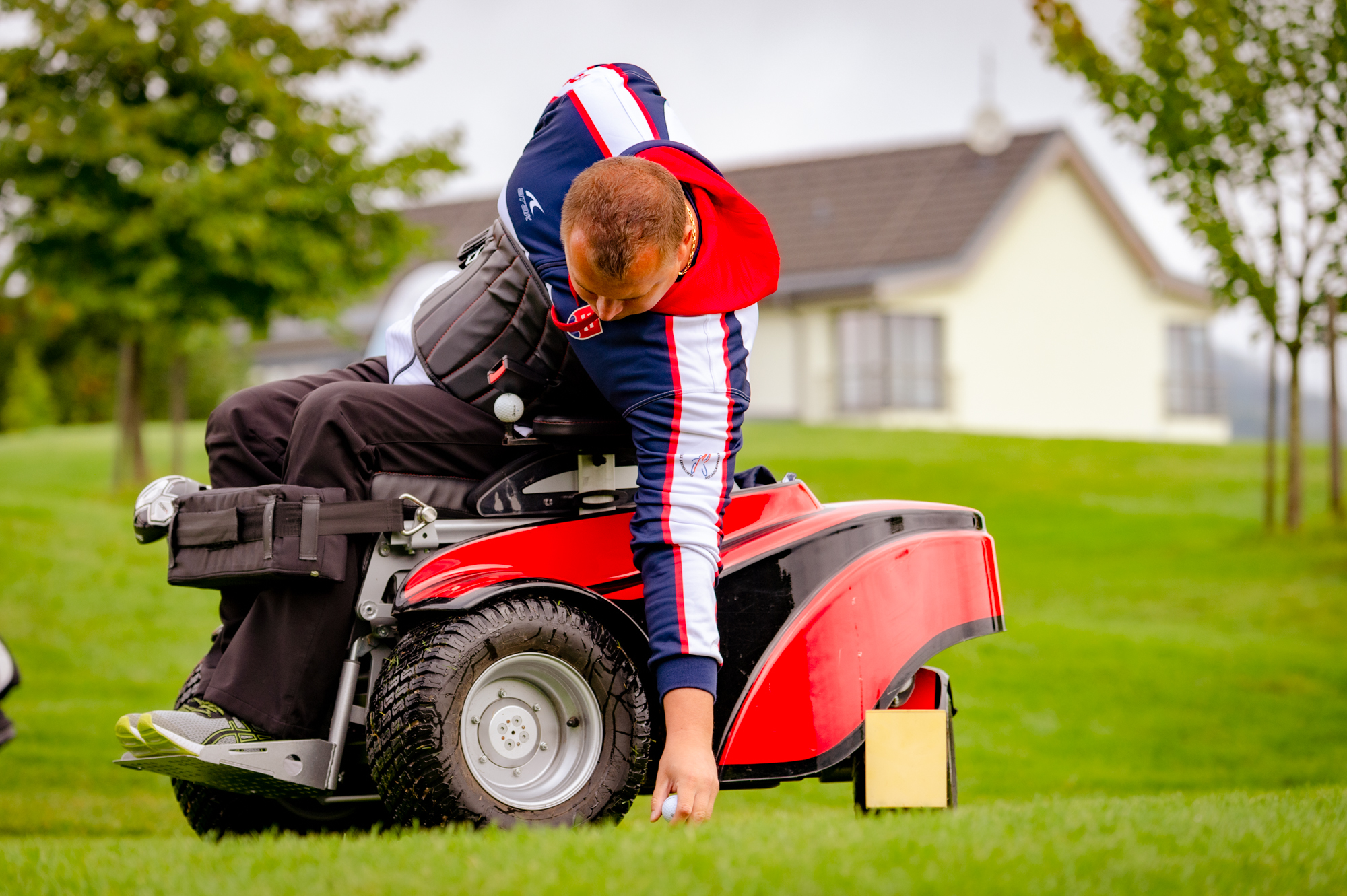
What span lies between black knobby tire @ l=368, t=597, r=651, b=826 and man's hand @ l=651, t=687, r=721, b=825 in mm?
232

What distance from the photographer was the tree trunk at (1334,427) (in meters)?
14.6

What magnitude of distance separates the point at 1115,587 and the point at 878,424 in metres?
18.3

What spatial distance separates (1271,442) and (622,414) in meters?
13.5

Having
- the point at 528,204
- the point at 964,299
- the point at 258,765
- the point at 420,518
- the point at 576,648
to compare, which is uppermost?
the point at 964,299

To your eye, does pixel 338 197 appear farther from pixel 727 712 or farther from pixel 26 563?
pixel 727 712

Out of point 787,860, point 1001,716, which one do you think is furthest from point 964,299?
point 787,860

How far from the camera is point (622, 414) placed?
3.18 metres

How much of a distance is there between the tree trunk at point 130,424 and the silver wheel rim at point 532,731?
703 inches

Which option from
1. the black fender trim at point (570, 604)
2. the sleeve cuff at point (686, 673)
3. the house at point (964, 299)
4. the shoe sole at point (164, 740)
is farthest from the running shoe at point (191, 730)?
the house at point (964, 299)

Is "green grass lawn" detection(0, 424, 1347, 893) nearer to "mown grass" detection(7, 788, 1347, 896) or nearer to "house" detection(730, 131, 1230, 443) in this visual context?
"mown grass" detection(7, 788, 1347, 896)

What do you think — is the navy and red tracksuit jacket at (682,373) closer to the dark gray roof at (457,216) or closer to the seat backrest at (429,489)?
the seat backrest at (429,489)

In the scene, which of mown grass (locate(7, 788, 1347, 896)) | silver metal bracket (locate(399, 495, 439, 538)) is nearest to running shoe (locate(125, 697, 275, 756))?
mown grass (locate(7, 788, 1347, 896))

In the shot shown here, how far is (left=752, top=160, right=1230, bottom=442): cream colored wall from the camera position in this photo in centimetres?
3186

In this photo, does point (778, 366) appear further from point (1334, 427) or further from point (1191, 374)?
point (1334, 427)
